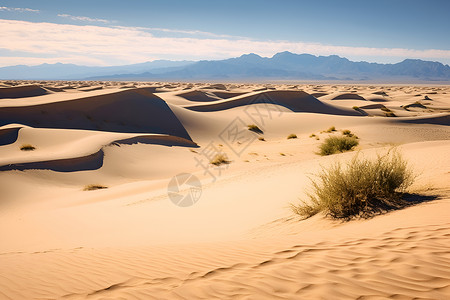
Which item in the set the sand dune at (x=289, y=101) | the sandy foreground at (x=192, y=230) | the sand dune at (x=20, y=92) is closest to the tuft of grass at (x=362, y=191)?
the sandy foreground at (x=192, y=230)

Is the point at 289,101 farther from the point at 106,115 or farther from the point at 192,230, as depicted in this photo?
the point at 192,230

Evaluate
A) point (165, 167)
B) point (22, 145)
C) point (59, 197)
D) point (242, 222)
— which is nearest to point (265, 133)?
point (165, 167)

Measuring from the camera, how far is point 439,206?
574 centimetres

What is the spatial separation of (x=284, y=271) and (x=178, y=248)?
197 centimetres

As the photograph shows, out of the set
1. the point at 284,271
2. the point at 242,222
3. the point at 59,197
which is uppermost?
the point at 284,271

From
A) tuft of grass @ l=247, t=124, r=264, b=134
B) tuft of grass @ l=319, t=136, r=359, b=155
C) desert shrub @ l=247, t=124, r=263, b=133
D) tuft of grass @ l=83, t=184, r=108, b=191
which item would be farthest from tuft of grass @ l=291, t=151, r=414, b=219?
desert shrub @ l=247, t=124, r=263, b=133

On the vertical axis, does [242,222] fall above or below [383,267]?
below

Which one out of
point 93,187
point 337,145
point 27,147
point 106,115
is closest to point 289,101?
point 106,115

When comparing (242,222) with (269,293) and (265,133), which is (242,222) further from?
(265,133)

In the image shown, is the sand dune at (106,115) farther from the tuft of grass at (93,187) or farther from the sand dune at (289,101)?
the tuft of grass at (93,187)

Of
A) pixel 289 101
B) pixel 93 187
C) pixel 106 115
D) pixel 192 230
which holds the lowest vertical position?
pixel 93 187

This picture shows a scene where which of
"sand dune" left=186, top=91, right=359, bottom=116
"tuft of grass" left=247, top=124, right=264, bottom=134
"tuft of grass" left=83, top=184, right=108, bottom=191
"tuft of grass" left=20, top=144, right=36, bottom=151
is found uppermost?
"sand dune" left=186, top=91, right=359, bottom=116

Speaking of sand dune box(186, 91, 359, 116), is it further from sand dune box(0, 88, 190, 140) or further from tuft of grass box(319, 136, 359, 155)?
tuft of grass box(319, 136, 359, 155)

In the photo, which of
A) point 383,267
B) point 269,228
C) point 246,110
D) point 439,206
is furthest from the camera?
point 246,110
